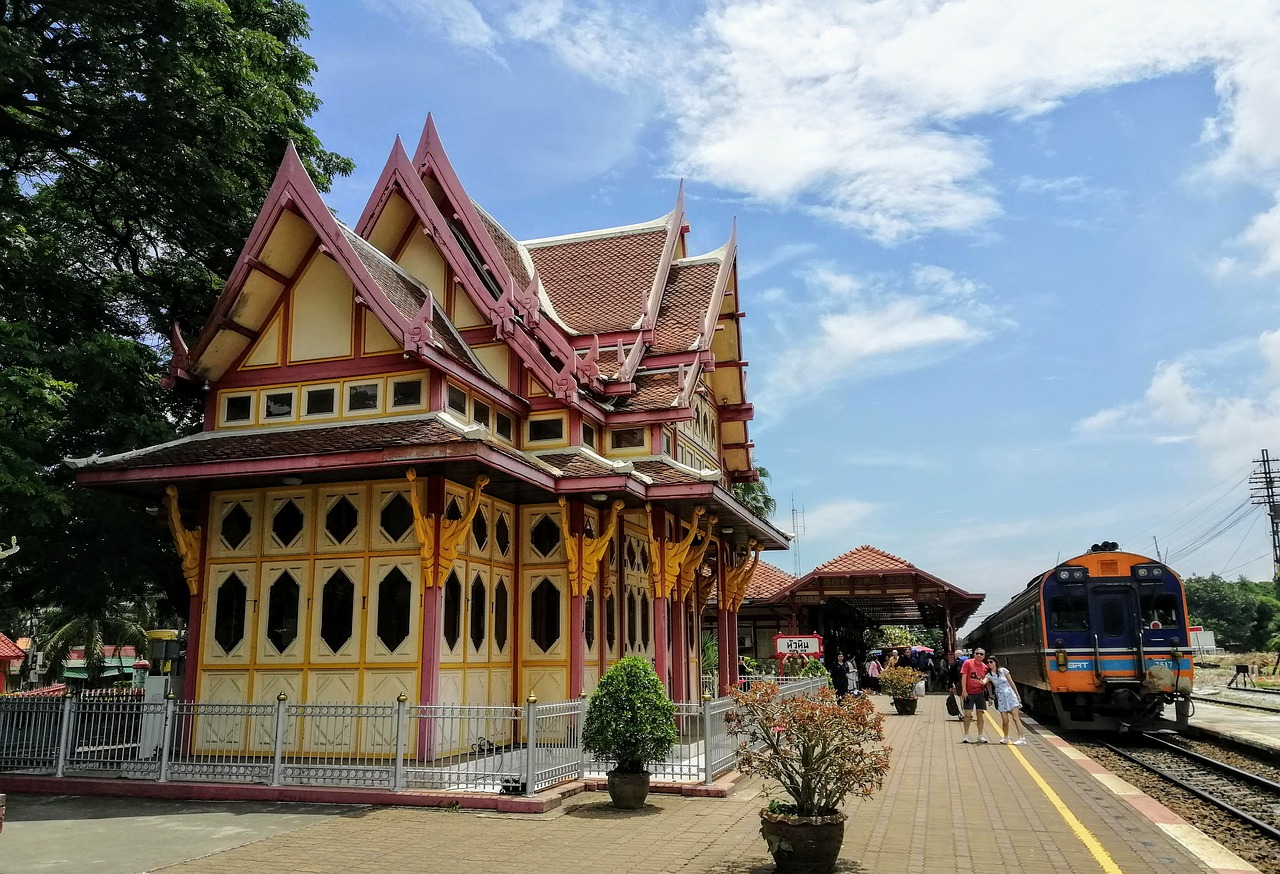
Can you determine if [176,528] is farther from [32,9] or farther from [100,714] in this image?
[32,9]

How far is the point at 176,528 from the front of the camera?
13.7 meters

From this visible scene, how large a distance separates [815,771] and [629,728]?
3.50 metres

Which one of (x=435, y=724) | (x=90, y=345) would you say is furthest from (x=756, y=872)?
(x=90, y=345)

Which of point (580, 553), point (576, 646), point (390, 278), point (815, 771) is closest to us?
point (815, 771)

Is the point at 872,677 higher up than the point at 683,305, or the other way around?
the point at 683,305

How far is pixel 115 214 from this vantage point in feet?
63.8

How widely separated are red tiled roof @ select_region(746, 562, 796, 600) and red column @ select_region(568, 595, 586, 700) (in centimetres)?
1835

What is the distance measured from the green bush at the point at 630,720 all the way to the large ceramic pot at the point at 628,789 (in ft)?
0.32

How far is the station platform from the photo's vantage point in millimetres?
7996

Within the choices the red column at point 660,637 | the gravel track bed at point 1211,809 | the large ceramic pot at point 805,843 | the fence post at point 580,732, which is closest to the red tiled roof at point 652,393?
the red column at point 660,637

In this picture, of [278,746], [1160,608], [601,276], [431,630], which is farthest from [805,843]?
[601,276]

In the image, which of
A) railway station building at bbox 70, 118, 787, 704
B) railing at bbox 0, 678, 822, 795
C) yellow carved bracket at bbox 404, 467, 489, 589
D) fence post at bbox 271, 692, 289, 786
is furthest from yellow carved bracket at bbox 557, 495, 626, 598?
fence post at bbox 271, 692, 289, 786

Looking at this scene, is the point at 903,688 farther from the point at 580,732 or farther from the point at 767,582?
the point at 580,732

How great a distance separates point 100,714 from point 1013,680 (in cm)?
2303
